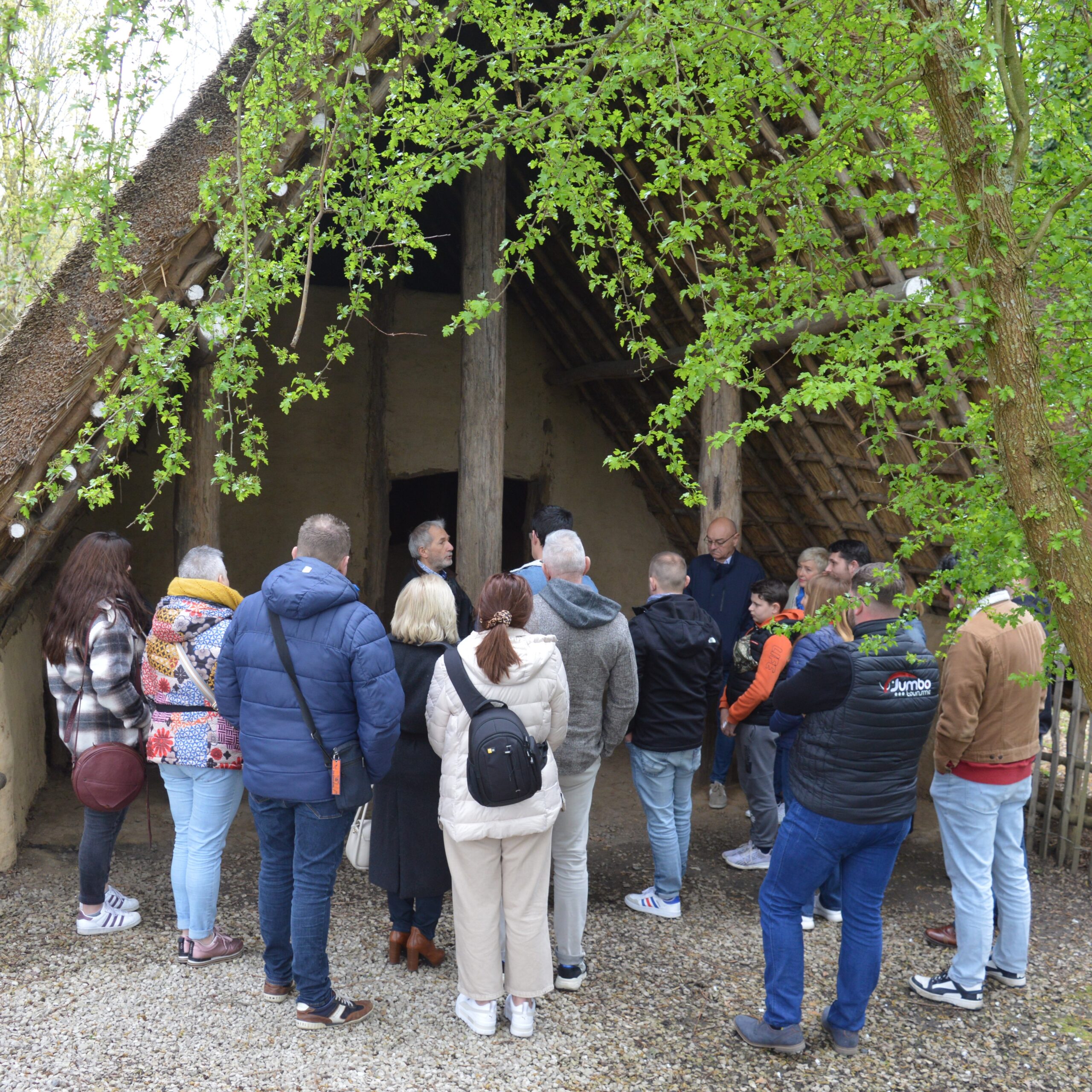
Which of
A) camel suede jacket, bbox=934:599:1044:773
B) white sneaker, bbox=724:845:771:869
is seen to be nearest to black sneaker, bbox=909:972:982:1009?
camel suede jacket, bbox=934:599:1044:773

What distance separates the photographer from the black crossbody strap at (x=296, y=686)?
322cm

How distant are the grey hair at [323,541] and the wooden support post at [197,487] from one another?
1.96 metres

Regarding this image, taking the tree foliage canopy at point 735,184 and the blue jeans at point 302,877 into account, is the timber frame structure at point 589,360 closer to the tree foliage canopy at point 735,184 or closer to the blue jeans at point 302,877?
the tree foliage canopy at point 735,184

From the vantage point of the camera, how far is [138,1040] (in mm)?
3350

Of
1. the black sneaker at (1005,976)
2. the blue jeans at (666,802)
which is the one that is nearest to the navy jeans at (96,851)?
the blue jeans at (666,802)

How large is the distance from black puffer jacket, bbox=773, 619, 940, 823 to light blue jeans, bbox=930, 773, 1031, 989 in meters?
0.70

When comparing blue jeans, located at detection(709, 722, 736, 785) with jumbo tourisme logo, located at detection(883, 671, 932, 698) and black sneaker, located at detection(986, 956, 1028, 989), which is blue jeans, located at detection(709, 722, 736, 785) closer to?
black sneaker, located at detection(986, 956, 1028, 989)

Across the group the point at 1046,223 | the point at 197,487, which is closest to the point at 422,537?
the point at 197,487

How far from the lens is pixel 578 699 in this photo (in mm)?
3885

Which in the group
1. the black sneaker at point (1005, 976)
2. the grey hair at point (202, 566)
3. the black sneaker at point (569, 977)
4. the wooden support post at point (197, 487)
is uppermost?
the wooden support post at point (197, 487)

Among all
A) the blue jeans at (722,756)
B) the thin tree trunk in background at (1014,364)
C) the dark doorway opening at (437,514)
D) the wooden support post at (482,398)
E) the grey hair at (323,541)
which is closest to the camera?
the thin tree trunk in background at (1014,364)

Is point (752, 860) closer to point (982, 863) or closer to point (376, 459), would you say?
point (982, 863)

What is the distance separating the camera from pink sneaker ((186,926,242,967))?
12.6ft

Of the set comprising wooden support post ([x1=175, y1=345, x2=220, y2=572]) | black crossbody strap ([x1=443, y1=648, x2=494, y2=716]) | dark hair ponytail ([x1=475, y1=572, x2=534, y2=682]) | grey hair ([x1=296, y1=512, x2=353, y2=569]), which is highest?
wooden support post ([x1=175, y1=345, x2=220, y2=572])
